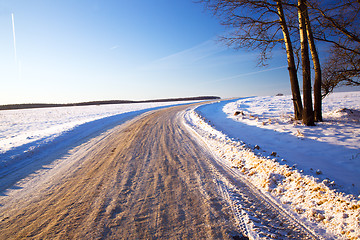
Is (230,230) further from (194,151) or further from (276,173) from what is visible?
(194,151)

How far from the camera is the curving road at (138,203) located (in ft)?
7.00

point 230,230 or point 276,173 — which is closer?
point 230,230

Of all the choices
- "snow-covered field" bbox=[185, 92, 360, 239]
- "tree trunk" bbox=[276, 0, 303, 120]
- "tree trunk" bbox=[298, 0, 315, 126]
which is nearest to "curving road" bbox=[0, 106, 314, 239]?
"snow-covered field" bbox=[185, 92, 360, 239]

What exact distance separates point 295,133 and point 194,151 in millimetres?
3929

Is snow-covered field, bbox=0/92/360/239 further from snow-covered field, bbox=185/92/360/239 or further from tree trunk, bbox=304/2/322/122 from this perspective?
tree trunk, bbox=304/2/322/122

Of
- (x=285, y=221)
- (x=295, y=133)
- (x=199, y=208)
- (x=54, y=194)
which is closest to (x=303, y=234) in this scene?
(x=285, y=221)

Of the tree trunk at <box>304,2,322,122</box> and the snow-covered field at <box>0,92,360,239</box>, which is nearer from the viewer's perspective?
the snow-covered field at <box>0,92,360,239</box>

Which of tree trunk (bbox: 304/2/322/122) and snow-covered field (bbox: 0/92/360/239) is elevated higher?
tree trunk (bbox: 304/2/322/122)

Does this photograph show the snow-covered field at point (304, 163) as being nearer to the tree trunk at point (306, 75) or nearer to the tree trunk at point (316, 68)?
the tree trunk at point (306, 75)

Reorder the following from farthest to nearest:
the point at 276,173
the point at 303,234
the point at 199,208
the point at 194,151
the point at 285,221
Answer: the point at 194,151, the point at 276,173, the point at 199,208, the point at 285,221, the point at 303,234

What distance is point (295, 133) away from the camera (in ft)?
19.7

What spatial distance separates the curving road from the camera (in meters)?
2.13

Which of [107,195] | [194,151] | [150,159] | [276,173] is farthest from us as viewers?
[194,151]

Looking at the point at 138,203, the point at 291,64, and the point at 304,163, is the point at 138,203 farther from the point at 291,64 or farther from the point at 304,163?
the point at 291,64
